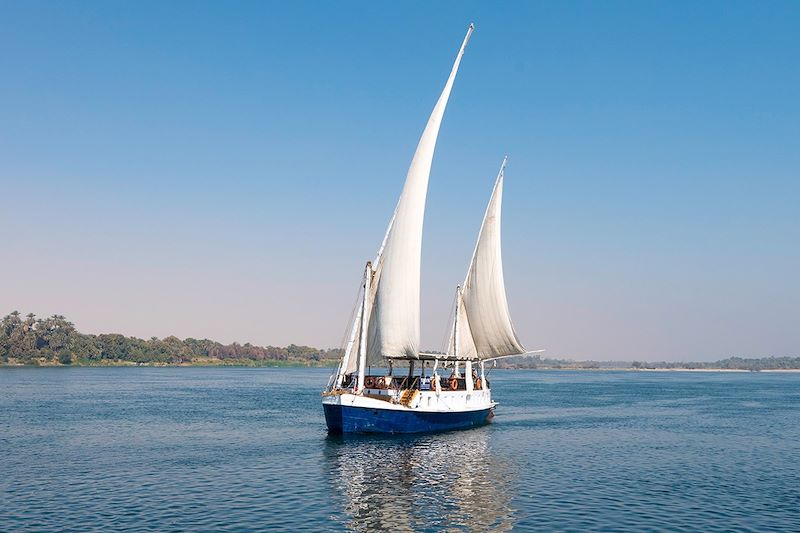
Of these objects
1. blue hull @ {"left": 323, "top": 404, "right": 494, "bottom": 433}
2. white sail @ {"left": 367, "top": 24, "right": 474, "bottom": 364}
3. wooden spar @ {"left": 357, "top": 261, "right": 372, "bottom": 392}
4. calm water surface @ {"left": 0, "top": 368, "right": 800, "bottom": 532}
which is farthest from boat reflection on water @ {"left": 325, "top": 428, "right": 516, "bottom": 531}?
white sail @ {"left": 367, "top": 24, "right": 474, "bottom": 364}

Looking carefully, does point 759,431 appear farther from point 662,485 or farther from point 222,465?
point 222,465

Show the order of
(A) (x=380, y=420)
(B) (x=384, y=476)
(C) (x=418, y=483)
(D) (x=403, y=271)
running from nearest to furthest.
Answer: (C) (x=418, y=483) < (B) (x=384, y=476) < (A) (x=380, y=420) < (D) (x=403, y=271)

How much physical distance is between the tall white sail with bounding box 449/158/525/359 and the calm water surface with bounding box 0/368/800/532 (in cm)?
900

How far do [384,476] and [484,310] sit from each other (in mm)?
37419

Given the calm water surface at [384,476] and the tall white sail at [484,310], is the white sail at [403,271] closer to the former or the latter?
the calm water surface at [384,476]

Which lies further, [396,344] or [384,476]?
[396,344]

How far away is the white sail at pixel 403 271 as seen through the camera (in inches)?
2434

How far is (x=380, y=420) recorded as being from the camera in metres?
59.4

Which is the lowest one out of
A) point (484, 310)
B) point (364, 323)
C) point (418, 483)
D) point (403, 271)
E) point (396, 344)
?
point (418, 483)

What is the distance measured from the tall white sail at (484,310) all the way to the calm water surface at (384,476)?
9.00 meters

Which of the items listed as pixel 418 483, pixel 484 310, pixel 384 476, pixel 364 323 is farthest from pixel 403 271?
pixel 418 483

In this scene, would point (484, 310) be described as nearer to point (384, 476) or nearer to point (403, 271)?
point (403, 271)

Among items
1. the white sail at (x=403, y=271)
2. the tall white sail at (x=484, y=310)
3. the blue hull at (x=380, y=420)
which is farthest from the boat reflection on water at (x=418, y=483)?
the tall white sail at (x=484, y=310)

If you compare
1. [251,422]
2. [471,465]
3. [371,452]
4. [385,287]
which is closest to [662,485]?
[471,465]
